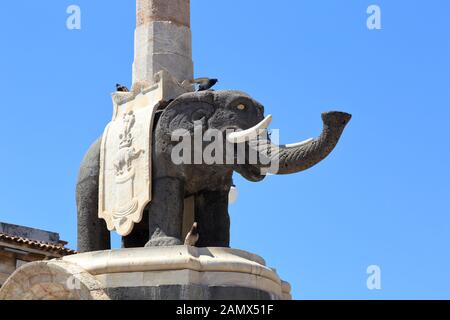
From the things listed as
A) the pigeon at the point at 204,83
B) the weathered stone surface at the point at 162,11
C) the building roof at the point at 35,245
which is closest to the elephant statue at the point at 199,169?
the pigeon at the point at 204,83

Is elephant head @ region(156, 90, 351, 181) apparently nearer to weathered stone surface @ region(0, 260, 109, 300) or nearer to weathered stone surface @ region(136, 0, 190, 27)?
weathered stone surface @ region(136, 0, 190, 27)

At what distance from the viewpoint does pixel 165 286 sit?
1914 cm

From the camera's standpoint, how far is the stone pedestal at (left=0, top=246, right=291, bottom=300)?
19.1m

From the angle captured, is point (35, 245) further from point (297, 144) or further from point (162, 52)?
point (297, 144)

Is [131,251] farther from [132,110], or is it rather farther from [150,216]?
[132,110]

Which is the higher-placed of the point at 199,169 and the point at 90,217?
the point at 199,169

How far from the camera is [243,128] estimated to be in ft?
67.4

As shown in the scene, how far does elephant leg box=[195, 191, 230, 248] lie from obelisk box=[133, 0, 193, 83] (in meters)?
1.99

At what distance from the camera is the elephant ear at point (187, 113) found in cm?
2047

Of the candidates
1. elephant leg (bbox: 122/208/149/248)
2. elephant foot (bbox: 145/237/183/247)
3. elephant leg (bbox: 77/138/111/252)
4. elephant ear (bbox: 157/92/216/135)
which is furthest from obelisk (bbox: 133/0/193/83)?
elephant foot (bbox: 145/237/183/247)

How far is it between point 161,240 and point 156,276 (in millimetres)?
826

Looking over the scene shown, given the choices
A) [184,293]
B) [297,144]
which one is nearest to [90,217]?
[184,293]

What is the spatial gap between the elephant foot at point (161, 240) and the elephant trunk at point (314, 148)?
1870 millimetres
